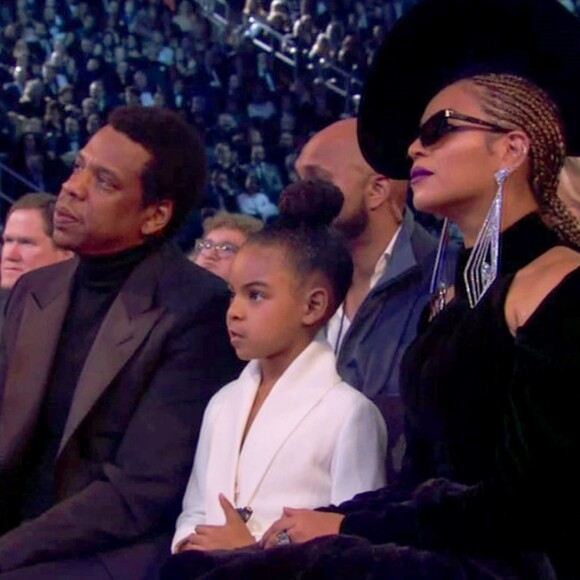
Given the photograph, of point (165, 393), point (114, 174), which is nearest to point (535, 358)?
point (165, 393)

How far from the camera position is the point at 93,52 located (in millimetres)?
9516

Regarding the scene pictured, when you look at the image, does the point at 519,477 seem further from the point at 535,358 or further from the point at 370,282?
the point at 370,282

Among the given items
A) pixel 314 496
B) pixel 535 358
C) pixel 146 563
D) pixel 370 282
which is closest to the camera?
pixel 535 358

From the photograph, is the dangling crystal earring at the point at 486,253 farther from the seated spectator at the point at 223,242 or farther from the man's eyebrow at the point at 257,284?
the seated spectator at the point at 223,242

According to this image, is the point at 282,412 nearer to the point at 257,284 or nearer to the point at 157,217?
the point at 257,284

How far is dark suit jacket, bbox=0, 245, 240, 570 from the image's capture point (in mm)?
2229

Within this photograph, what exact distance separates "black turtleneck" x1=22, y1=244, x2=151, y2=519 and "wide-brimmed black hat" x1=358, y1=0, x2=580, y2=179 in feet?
2.17

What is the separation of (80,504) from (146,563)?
0.16 metres

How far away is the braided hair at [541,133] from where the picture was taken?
5.82 feet

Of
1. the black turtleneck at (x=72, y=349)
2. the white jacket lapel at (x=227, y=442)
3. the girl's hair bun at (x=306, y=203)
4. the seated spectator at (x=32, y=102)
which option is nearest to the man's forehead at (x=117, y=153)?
the black turtleneck at (x=72, y=349)

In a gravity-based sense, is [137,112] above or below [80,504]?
above

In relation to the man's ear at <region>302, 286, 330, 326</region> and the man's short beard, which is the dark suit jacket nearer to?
the man's ear at <region>302, 286, 330, 326</region>

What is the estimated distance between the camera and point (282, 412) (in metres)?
2.06

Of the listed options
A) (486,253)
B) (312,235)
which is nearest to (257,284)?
(312,235)
